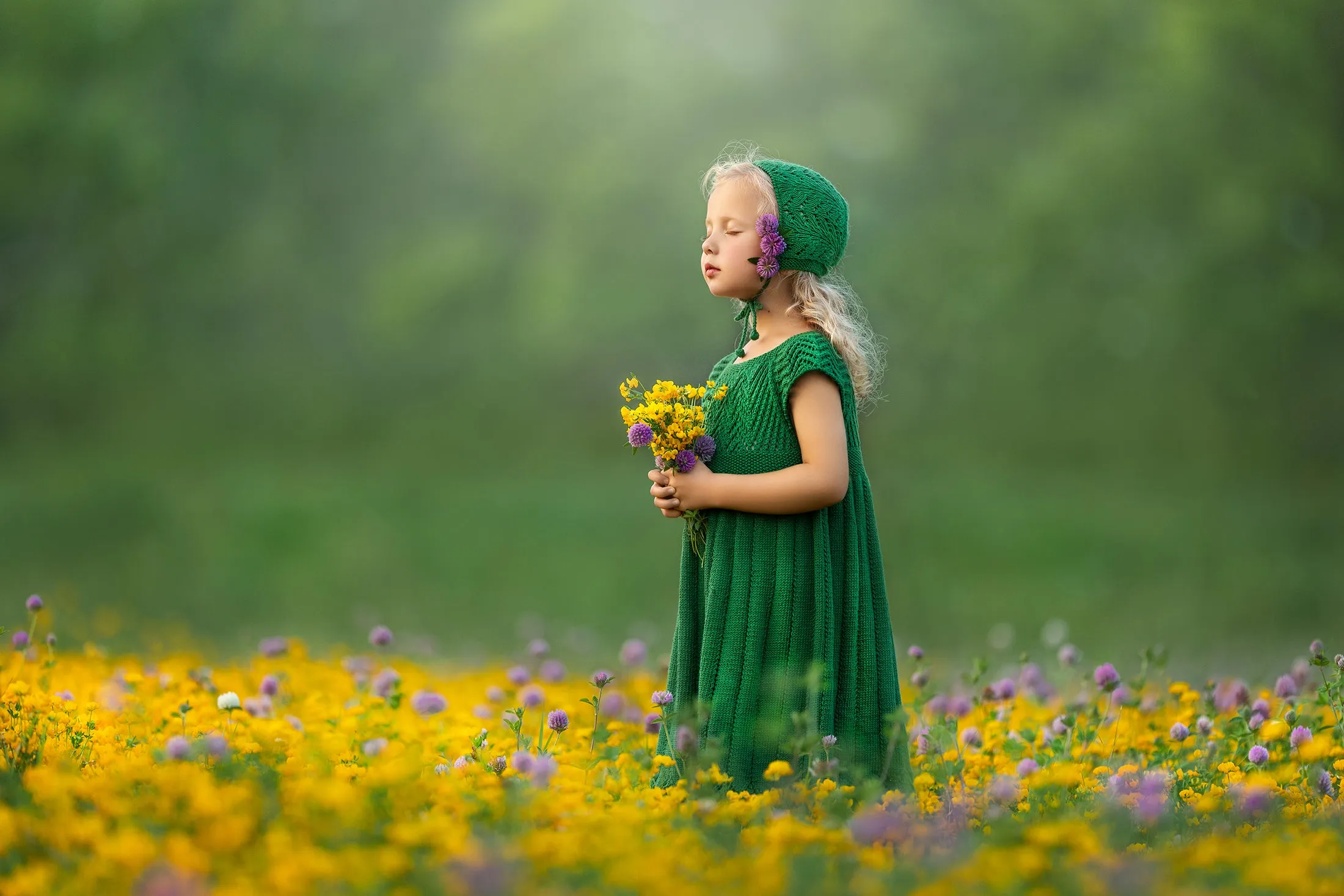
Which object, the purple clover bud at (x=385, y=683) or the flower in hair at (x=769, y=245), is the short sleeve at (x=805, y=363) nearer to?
the flower in hair at (x=769, y=245)

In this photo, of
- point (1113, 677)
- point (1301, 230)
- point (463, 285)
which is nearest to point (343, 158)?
point (463, 285)

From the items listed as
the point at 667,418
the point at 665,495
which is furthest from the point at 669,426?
the point at 665,495

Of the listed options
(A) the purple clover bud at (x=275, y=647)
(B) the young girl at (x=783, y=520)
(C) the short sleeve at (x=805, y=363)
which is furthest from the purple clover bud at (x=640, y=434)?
(A) the purple clover bud at (x=275, y=647)

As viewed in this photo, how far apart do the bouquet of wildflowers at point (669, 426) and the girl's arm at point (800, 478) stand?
0.13 ft

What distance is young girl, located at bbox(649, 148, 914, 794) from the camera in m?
2.94

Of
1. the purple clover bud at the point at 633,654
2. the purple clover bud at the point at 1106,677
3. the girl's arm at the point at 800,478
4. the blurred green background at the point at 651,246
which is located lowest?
→ the purple clover bud at the point at 1106,677

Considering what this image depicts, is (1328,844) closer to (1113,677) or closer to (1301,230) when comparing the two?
(1113,677)

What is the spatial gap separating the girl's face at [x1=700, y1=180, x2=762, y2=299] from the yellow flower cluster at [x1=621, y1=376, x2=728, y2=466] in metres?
0.29

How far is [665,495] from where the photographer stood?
9.93 ft

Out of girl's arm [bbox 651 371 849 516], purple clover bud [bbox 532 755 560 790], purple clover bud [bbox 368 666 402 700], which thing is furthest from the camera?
purple clover bud [bbox 368 666 402 700]

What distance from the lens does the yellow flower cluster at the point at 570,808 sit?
1872mm

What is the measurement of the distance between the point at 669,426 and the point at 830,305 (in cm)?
51

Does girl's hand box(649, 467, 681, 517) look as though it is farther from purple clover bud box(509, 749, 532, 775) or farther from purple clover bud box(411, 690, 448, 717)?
purple clover bud box(411, 690, 448, 717)

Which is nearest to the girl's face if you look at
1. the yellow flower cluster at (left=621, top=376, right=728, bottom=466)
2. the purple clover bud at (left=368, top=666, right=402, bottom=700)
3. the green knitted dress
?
the green knitted dress
